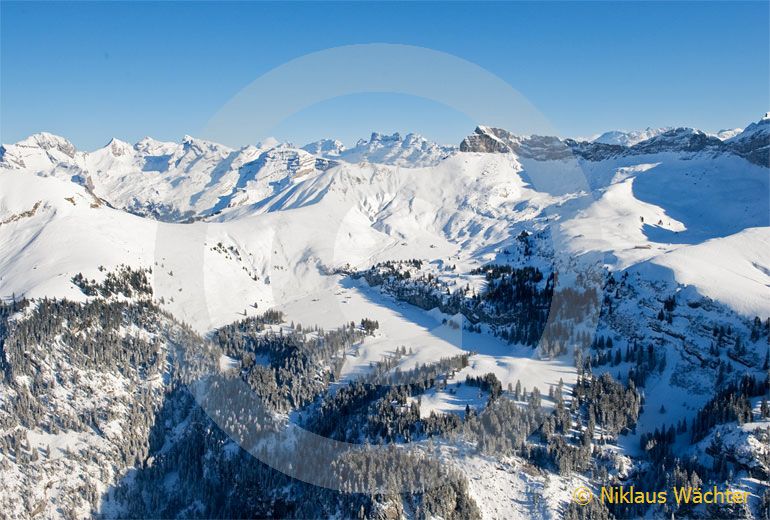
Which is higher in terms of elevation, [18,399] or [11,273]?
[11,273]

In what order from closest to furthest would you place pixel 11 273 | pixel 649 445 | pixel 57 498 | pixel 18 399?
pixel 649 445 → pixel 57 498 → pixel 18 399 → pixel 11 273

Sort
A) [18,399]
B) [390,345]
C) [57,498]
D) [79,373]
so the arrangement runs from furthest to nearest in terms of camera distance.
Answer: [390,345]
[79,373]
[18,399]
[57,498]

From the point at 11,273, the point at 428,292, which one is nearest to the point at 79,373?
the point at 11,273

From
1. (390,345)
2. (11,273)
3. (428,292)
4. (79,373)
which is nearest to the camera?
(79,373)

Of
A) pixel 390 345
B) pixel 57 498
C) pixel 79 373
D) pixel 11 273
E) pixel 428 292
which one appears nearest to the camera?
pixel 57 498

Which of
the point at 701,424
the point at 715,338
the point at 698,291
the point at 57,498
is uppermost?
the point at 698,291

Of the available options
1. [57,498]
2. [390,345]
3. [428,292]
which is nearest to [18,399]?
[57,498]

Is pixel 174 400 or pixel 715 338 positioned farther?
pixel 174 400

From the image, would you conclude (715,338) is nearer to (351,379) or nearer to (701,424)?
(701,424)

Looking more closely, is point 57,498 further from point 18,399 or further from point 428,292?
point 428,292
